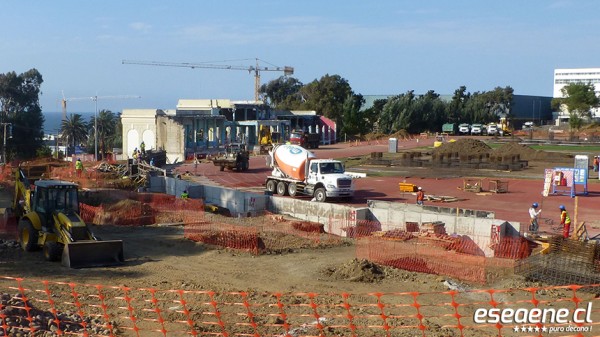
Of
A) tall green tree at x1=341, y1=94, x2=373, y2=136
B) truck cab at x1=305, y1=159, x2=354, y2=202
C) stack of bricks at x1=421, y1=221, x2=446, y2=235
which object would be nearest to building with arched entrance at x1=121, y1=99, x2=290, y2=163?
tall green tree at x1=341, y1=94, x2=373, y2=136

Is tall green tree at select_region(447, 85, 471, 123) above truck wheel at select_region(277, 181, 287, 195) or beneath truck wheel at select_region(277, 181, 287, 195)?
above

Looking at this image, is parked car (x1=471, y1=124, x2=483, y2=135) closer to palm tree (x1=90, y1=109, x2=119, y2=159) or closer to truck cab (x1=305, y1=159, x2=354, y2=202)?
palm tree (x1=90, y1=109, x2=119, y2=159)

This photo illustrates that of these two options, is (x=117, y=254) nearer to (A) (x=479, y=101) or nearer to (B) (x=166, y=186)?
(B) (x=166, y=186)

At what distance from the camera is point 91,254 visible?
19.0 meters

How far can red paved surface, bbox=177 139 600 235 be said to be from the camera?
105 ft

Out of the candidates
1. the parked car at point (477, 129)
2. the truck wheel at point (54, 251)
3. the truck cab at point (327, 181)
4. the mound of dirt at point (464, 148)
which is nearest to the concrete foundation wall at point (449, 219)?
the truck cab at point (327, 181)

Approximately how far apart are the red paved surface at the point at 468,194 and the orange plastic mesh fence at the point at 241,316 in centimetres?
1382

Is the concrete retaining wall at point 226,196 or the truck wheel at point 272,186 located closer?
the concrete retaining wall at point 226,196

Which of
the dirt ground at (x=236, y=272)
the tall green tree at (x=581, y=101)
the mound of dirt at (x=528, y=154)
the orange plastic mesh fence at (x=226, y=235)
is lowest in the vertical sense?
the dirt ground at (x=236, y=272)

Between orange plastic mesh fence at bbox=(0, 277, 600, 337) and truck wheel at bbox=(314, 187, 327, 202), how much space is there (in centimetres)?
1816

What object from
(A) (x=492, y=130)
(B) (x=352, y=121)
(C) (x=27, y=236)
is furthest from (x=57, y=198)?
(A) (x=492, y=130)

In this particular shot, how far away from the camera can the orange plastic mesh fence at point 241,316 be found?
12.3 m

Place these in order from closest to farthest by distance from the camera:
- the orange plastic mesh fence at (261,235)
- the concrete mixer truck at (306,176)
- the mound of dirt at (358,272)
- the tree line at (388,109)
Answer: the mound of dirt at (358,272) → the orange plastic mesh fence at (261,235) → the concrete mixer truck at (306,176) → the tree line at (388,109)

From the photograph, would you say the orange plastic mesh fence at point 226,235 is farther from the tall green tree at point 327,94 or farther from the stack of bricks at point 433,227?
the tall green tree at point 327,94
